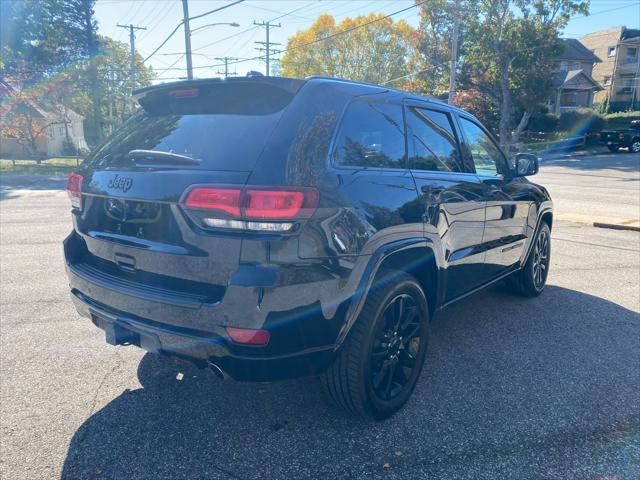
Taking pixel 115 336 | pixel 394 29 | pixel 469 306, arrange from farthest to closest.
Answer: pixel 394 29
pixel 469 306
pixel 115 336

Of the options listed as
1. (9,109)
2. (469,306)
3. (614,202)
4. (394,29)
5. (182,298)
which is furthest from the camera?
(394,29)

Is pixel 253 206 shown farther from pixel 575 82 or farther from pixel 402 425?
pixel 575 82

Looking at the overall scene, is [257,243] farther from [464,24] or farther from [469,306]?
[464,24]

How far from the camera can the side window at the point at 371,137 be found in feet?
8.45

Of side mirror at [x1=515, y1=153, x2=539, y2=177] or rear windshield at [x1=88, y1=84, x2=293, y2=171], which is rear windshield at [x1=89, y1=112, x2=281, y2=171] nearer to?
rear windshield at [x1=88, y1=84, x2=293, y2=171]

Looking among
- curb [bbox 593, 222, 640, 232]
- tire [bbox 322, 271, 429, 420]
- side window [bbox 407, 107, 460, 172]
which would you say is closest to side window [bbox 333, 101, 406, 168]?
side window [bbox 407, 107, 460, 172]

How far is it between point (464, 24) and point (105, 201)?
30.2 meters

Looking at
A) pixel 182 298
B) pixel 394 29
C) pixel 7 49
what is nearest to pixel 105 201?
pixel 182 298

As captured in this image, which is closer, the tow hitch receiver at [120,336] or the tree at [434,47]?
the tow hitch receiver at [120,336]

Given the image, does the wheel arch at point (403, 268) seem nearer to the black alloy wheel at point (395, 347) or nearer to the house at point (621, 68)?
the black alloy wheel at point (395, 347)

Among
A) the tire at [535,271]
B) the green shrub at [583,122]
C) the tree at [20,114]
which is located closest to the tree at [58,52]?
the tree at [20,114]

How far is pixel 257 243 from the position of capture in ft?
6.99

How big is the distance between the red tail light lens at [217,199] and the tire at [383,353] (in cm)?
91

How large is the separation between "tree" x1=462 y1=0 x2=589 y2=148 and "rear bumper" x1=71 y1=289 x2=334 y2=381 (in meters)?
29.8
